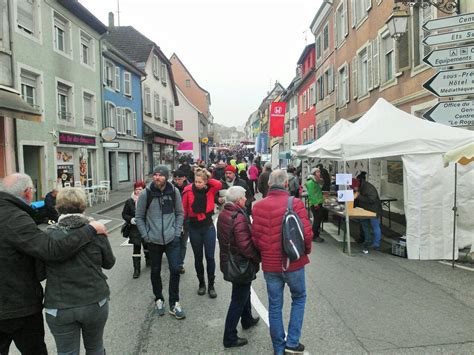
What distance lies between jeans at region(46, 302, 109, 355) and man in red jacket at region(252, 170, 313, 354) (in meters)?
1.45

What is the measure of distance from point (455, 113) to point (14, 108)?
1033 cm

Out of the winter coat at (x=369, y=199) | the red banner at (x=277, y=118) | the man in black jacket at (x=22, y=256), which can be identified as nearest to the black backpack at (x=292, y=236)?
the man in black jacket at (x=22, y=256)

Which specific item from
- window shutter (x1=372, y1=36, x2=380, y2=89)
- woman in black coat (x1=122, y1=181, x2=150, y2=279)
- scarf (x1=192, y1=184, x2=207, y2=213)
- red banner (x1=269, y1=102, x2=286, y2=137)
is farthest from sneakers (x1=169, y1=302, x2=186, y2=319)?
red banner (x1=269, y1=102, x2=286, y2=137)

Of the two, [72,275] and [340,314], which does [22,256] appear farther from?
[340,314]

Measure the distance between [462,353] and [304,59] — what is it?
3213 centimetres

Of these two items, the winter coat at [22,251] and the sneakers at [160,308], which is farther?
the sneakers at [160,308]

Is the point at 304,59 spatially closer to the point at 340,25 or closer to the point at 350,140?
the point at 340,25

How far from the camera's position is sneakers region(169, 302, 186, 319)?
14.8 feet

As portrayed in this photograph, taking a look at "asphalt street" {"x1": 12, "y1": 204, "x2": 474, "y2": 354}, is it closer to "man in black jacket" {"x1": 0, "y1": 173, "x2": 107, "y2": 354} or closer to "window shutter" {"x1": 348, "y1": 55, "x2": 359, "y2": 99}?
"man in black jacket" {"x1": 0, "y1": 173, "x2": 107, "y2": 354}

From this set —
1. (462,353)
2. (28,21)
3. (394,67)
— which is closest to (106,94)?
(28,21)

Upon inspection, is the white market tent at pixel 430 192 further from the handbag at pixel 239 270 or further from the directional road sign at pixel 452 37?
the handbag at pixel 239 270

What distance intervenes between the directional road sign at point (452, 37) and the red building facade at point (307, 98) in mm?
21202

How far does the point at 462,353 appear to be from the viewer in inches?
141

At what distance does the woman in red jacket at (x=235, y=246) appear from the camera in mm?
3621
